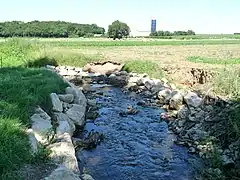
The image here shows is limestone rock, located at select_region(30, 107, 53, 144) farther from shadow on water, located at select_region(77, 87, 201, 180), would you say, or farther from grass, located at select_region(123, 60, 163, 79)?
grass, located at select_region(123, 60, 163, 79)

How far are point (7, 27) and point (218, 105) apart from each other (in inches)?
2827

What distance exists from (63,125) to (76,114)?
2.01 meters

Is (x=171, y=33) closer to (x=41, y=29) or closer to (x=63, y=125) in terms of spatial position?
(x=41, y=29)

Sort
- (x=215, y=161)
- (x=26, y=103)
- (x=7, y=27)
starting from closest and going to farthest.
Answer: (x=215, y=161) → (x=26, y=103) → (x=7, y=27)

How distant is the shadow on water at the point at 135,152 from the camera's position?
820cm

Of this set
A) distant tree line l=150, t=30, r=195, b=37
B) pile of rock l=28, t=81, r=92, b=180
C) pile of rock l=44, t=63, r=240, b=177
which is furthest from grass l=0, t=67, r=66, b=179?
distant tree line l=150, t=30, r=195, b=37

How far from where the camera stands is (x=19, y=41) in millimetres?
26125

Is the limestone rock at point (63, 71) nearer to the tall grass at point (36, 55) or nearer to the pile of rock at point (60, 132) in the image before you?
the tall grass at point (36, 55)

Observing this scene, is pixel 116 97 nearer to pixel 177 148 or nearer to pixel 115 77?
pixel 115 77

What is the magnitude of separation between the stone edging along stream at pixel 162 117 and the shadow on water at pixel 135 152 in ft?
1.54

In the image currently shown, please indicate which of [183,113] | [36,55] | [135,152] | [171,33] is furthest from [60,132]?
[171,33]

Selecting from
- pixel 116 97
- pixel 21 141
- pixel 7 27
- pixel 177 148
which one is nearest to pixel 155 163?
pixel 177 148

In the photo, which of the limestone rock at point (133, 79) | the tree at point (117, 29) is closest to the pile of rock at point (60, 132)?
the limestone rock at point (133, 79)

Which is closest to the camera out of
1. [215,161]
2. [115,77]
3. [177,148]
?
[215,161]
